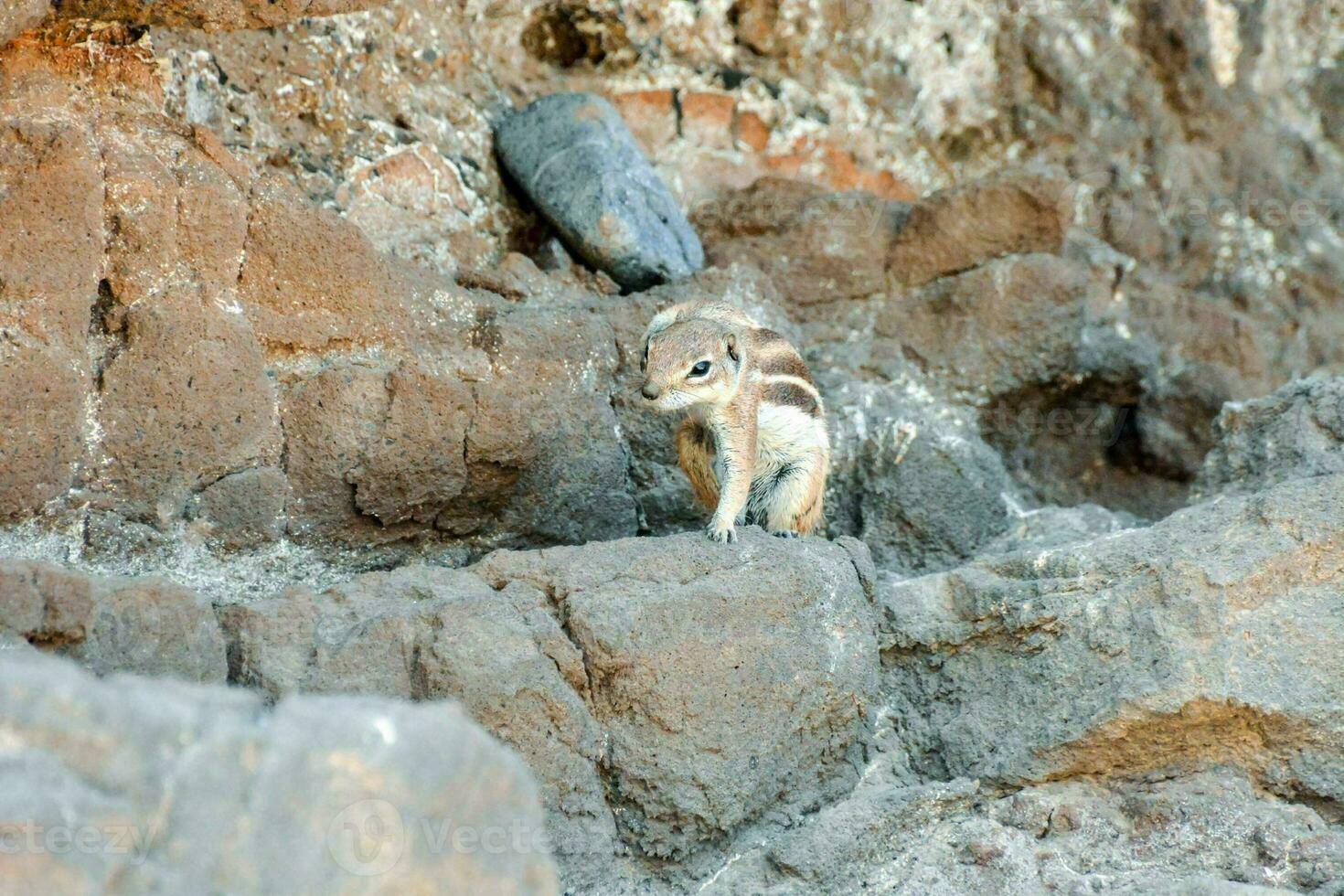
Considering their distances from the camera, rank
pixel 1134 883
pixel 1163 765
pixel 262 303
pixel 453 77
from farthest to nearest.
Answer: 1. pixel 453 77
2. pixel 262 303
3. pixel 1163 765
4. pixel 1134 883

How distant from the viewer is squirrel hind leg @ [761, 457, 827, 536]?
19.5 feet

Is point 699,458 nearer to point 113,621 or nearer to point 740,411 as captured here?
point 740,411

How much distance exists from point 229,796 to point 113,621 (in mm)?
1309

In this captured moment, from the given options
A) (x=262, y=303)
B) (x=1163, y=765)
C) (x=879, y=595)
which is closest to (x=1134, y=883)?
(x=1163, y=765)

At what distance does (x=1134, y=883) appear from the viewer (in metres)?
4.64

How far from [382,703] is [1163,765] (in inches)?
116

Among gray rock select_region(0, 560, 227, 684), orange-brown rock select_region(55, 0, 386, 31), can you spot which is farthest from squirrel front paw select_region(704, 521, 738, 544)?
orange-brown rock select_region(55, 0, 386, 31)

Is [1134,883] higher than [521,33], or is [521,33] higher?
[521,33]

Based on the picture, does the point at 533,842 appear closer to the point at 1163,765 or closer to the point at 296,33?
the point at 1163,765

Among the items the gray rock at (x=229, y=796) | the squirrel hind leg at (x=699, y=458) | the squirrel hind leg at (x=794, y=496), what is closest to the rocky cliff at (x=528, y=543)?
the gray rock at (x=229, y=796)

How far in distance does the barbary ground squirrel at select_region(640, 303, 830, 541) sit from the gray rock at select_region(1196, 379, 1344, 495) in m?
1.69

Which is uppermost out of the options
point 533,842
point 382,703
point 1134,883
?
point 382,703

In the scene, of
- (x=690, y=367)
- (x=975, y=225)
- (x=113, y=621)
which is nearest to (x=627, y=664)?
(x=690, y=367)

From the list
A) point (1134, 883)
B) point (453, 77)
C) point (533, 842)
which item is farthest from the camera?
point (453, 77)
